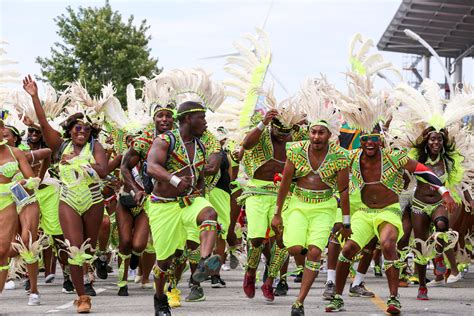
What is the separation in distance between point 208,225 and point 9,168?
2.68 metres

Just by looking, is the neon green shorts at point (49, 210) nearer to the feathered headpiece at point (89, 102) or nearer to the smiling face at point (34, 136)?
the smiling face at point (34, 136)

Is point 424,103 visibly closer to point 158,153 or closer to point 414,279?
point 414,279

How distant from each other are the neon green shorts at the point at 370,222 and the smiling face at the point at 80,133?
306 centimetres

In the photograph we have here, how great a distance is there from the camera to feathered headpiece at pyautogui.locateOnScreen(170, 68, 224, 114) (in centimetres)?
1250

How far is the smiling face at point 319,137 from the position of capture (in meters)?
11.3

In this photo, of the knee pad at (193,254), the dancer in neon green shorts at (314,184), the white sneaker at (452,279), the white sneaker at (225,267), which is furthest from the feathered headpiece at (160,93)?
the white sneaker at (225,267)

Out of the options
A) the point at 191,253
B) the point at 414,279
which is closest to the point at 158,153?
the point at 191,253

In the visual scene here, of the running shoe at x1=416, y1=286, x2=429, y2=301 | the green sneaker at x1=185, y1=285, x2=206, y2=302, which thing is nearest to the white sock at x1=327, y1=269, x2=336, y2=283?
the running shoe at x1=416, y1=286, x2=429, y2=301

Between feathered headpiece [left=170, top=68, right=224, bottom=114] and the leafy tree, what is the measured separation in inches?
1119

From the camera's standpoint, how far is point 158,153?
1029cm

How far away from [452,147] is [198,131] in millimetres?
4791

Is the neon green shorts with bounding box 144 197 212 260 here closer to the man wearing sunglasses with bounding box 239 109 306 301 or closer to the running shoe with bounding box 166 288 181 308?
the running shoe with bounding box 166 288 181 308

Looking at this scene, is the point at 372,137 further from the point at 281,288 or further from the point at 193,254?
the point at 281,288

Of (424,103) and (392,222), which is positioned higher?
(424,103)
